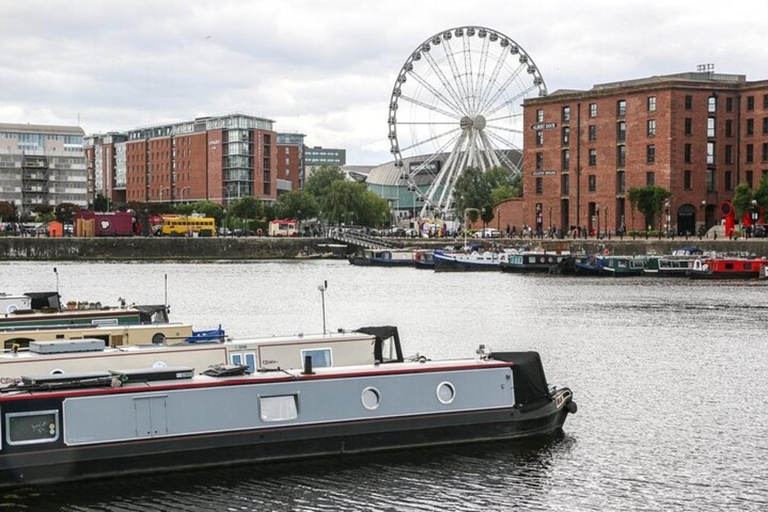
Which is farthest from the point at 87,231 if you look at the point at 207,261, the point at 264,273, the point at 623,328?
the point at 623,328

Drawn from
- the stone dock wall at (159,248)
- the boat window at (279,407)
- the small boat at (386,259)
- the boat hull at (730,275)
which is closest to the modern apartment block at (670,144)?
the boat hull at (730,275)

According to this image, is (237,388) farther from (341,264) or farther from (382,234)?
(382,234)

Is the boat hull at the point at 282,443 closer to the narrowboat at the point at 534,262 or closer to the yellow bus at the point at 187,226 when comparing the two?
the narrowboat at the point at 534,262

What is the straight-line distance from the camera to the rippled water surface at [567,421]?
24031 millimetres

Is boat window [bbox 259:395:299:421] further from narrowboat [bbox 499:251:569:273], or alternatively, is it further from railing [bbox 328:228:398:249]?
railing [bbox 328:228:398:249]

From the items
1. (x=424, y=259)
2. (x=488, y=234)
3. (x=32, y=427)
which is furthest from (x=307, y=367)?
(x=488, y=234)

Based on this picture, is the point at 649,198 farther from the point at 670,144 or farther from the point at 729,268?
the point at 729,268

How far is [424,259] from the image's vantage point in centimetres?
13762

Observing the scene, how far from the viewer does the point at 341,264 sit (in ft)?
490

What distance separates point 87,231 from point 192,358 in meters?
149

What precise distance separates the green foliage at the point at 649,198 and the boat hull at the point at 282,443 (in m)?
94.4

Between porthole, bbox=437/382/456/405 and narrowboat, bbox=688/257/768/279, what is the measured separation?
255 feet

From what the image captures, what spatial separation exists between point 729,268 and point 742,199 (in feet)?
63.6

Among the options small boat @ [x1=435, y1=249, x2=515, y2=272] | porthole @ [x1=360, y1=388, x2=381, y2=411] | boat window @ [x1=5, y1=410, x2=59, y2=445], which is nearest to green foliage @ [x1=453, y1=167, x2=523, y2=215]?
small boat @ [x1=435, y1=249, x2=515, y2=272]
